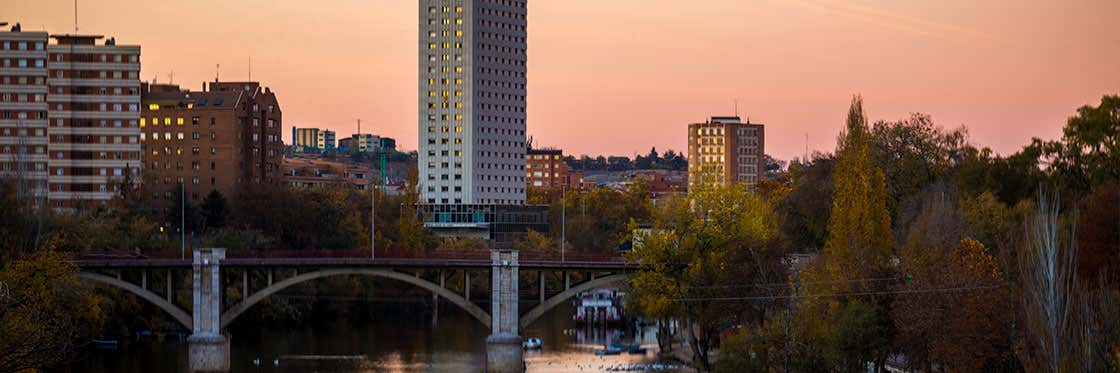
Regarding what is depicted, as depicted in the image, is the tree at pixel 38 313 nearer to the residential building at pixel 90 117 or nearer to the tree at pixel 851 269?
the tree at pixel 851 269

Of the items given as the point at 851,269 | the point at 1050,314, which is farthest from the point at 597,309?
the point at 1050,314

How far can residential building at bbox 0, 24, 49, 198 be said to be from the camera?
413ft

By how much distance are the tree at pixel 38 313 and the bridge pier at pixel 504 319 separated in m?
19.1

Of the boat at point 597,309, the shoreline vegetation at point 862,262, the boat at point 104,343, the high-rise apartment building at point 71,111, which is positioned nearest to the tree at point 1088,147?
the shoreline vegetation at point 862,262

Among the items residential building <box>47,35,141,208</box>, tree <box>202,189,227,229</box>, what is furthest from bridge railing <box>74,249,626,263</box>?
residential building <box>47,35,141,208</box>

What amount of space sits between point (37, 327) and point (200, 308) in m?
39.9

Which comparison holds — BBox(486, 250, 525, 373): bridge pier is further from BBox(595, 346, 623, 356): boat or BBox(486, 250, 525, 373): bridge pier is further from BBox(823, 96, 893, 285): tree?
BBox(823, 96, 893, 285): tree

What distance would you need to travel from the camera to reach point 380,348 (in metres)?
88.3

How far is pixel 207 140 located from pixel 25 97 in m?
19.4

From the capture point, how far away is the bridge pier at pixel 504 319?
77000mm

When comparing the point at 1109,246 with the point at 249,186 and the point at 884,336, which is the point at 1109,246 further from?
the point at 249,186

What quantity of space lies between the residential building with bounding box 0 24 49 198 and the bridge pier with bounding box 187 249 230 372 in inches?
2028

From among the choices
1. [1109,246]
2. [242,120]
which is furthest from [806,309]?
[242,120]

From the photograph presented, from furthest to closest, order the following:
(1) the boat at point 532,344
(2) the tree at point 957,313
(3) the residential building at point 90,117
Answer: (3) the residential building at point 90,117 → (1) the boat at point 532,344 → (2) the tree at point 957,313
